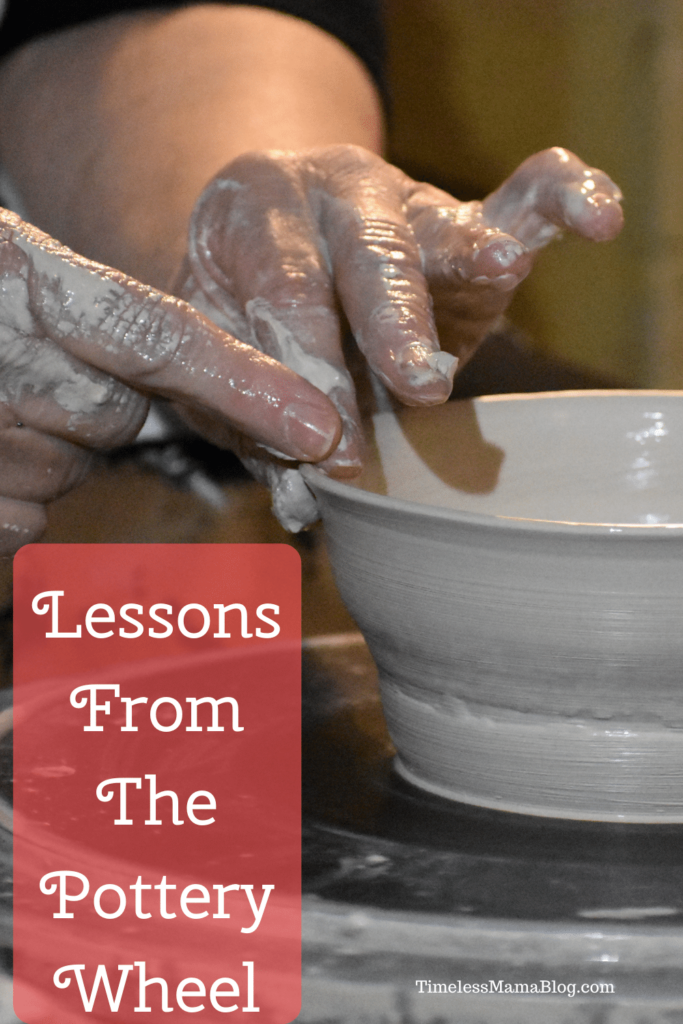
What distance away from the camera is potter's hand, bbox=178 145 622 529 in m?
0.54

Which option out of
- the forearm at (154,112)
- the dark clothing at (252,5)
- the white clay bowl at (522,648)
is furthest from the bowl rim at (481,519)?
the dark clothing at (252,5)

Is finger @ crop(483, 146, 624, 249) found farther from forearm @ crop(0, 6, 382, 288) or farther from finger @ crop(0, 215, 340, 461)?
forearm @ crop(0, 6, 382, 288)

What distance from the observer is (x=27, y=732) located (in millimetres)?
531

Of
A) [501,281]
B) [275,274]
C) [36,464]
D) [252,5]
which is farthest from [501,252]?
[252,5]

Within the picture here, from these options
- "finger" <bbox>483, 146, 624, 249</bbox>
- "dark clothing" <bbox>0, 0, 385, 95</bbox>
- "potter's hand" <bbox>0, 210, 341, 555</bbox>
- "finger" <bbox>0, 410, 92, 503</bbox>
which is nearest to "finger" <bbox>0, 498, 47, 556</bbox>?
"finger" <bbox>0, 410, 92, 503</bbox>

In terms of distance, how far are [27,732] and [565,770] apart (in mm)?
272

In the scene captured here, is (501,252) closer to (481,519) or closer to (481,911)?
(481,519)

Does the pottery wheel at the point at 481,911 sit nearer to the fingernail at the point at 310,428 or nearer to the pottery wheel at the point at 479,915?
the pottery wheel at the point at 479,915

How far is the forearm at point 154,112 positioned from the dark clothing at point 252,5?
0.01m

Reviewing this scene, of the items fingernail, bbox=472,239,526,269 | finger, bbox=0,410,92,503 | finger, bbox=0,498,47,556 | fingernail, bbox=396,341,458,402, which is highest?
fingernail, bbox=472,239,526,269

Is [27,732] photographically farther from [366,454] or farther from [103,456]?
[103,456]

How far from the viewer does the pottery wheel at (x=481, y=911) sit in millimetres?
338

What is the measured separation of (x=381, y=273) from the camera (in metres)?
0.57

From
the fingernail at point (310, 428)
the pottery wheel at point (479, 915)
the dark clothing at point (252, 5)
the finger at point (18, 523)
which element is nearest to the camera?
the pottery wheel at point (479, 915)
